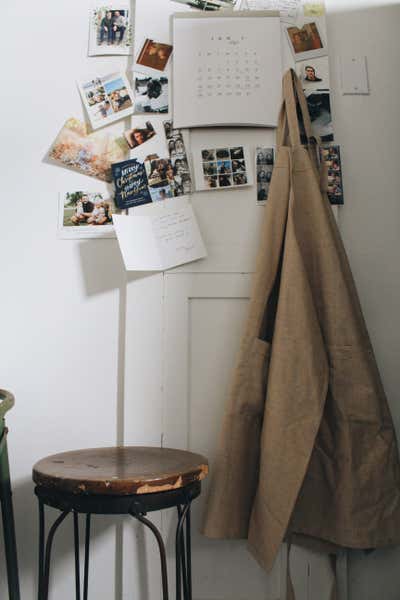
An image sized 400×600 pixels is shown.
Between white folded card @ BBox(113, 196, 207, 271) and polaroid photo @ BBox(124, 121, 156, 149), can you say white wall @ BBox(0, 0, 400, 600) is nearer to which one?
white folded card @ BBox(113, 196, 207, 271)

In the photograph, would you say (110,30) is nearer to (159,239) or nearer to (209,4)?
(209,4)

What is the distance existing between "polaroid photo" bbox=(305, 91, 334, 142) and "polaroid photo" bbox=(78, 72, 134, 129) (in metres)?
0.48

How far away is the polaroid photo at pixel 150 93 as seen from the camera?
1328 mm

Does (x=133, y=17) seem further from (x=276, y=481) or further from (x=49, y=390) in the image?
(x=276, y=481)

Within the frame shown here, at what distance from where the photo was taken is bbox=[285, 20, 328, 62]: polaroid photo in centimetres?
133

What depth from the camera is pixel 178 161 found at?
1.30m

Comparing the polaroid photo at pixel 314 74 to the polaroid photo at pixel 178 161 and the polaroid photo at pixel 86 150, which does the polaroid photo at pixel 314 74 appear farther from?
the polaroid photo at pixel 86 150

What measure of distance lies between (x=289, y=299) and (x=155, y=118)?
615 millimetres

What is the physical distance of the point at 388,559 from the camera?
1.19 metres

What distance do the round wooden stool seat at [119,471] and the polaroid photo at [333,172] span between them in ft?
2.40

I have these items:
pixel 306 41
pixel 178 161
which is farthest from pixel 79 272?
pixel 306 41

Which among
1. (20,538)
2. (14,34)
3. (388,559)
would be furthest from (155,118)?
(388,559)

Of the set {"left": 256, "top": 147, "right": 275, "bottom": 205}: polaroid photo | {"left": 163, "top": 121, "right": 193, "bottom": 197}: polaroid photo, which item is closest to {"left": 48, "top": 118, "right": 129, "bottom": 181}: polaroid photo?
{"left": 163, "top": 121, "right": 193, "bottom": 197}: polaroid photo

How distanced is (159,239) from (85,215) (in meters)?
0.21
